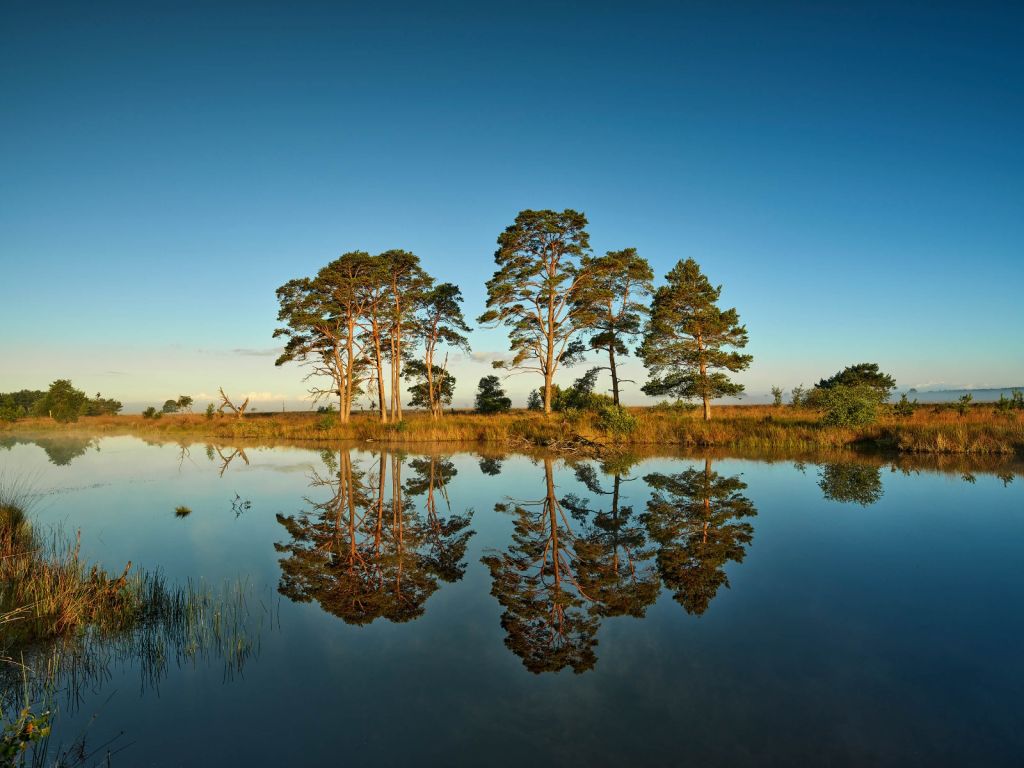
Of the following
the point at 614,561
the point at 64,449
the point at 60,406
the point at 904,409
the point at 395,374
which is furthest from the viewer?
the point at 60,406

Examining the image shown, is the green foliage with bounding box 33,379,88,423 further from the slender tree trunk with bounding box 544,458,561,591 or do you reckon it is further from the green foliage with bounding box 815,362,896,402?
the green foliage with bounding box 815,362,896,402

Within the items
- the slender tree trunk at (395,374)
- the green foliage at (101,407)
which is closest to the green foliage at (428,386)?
the slender tree trunk at (395,374)

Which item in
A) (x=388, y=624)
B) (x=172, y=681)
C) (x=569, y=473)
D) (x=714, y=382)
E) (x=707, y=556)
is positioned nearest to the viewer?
(x=172, y=681)

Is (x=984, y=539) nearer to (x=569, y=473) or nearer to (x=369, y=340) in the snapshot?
(x=569, y=473)

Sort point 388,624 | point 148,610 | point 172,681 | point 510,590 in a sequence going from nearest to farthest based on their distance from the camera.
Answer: point 172,681
point 388,624
point 148,610
point 510,590

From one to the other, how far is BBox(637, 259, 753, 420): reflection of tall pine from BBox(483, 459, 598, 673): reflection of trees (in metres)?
27.9

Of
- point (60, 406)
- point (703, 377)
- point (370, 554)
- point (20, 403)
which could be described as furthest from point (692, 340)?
point (20, 403)

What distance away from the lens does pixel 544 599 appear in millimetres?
6711

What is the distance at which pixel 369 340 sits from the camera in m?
40.5

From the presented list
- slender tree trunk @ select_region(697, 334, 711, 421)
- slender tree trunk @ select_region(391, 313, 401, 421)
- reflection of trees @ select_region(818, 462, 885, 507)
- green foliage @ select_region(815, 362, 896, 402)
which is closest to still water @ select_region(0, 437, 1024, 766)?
reflection of trees @ select_region(818, 462, 885, 507)

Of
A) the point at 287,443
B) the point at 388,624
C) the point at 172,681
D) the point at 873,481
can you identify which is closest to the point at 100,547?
the point at 172,681

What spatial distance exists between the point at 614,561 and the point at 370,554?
4.10 m

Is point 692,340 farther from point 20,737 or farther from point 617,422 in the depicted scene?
point 20,737

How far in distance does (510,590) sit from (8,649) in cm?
542
